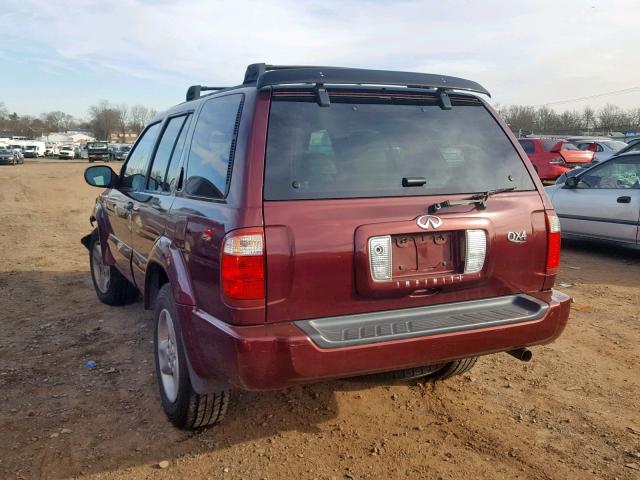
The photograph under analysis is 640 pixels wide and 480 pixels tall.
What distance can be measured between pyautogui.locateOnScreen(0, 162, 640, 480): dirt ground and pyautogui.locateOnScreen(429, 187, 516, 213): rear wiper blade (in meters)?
1.30

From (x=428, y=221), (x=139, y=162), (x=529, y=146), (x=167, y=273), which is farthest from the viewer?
(x=529, y=146)

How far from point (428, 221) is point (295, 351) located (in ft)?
2.96

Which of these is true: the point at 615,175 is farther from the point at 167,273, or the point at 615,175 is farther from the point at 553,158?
the point at 553,158

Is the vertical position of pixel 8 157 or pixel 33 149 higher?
pixel 33 149

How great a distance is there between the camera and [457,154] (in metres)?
3.05

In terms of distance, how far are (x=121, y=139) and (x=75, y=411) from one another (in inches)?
4353

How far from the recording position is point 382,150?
2.87 meters

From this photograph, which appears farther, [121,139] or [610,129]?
[121,139]

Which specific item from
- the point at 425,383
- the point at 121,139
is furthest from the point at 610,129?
the point at 121,139

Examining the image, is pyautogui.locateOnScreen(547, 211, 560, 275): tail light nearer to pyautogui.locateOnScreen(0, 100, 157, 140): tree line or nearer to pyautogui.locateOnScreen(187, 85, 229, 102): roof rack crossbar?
pyautogui.locateOnScreen(187, 85, 229, 102): roof rack crossbar

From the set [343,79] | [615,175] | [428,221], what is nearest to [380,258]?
[428,221]

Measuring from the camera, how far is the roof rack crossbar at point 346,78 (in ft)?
9.02

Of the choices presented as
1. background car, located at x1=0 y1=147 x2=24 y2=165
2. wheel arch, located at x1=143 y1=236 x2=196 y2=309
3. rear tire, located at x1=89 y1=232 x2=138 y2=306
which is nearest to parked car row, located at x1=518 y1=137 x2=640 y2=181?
rear tire, located at x1=89 y1=232 x2=138 y2=306

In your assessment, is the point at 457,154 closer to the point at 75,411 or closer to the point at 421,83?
the point at 421,83
